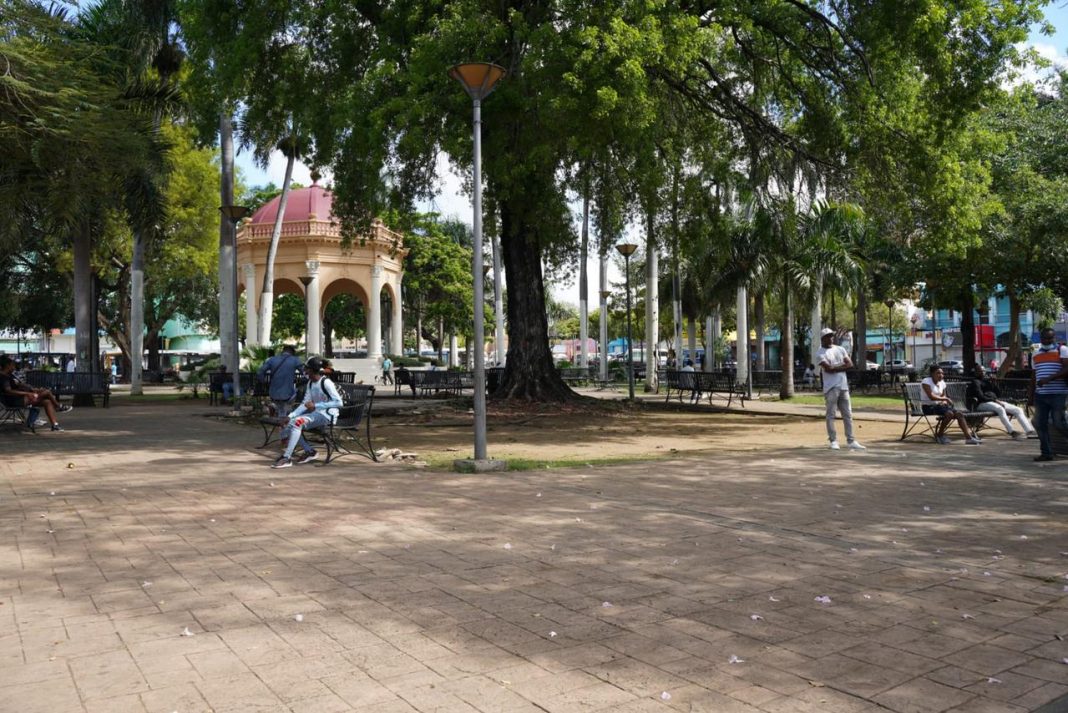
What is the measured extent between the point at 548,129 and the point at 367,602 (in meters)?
10.9

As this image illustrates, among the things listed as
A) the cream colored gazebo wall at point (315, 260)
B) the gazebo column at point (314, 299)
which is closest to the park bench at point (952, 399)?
the cream colored gazebo wall at point (315, 260)

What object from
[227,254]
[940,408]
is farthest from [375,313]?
[940,408]

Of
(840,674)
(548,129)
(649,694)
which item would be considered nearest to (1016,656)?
(840,674)

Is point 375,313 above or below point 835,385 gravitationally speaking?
above

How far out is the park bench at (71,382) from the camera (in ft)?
68.3

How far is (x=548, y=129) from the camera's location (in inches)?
555

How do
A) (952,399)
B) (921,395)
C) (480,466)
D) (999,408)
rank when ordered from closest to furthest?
1. (480,466)
2. (999,408)
3. (921,395)
4. (952,399)

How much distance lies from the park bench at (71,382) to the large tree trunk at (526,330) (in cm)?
1025

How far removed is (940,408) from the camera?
1284 centimetres

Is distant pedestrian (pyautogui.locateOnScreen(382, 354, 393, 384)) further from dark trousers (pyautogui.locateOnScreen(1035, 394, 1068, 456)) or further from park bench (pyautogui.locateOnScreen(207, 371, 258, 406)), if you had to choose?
dark trousers (pyautogui.locateOnScreen(1035, 394, 1068, 456))

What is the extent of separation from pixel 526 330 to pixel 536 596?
14636mm

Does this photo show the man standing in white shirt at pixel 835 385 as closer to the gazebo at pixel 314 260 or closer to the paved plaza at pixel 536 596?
the paved plaza at pixel 536 596

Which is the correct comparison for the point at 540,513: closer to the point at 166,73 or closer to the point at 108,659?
the point at 108,659

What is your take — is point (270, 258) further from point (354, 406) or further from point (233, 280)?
point (354, 406)
